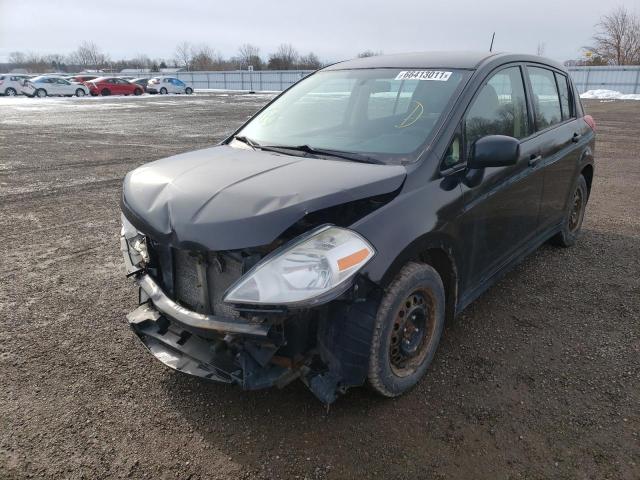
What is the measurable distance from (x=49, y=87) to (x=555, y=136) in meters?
38.5

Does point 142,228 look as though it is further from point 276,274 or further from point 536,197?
point 536,197

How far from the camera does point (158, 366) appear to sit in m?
2.97

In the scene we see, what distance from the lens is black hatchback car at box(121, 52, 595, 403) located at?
6.94 ft

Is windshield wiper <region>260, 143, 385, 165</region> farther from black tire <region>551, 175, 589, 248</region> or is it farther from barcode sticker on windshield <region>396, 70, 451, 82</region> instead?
black tire <region>551, 175, 589, 248</region>

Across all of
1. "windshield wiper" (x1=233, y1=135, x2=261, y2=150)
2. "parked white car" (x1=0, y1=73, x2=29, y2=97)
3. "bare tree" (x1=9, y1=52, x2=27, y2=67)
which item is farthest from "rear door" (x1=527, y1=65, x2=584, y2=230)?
"bare tree" (x1=9, y1=52, x2=27, y2=67)

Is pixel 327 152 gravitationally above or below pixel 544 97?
below

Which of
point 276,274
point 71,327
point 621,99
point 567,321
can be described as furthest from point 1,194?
point 621,99

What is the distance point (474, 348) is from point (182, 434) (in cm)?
188

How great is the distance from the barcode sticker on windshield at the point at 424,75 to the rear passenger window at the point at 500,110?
0.26 meters

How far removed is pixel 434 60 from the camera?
336cm

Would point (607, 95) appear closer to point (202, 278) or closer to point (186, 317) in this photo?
point (202, 278)

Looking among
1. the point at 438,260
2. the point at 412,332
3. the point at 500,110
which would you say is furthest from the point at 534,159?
the point at 412,332

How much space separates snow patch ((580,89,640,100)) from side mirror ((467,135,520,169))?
1542 inches

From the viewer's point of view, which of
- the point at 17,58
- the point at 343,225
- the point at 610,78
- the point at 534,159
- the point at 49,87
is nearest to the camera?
the point at 343,225
